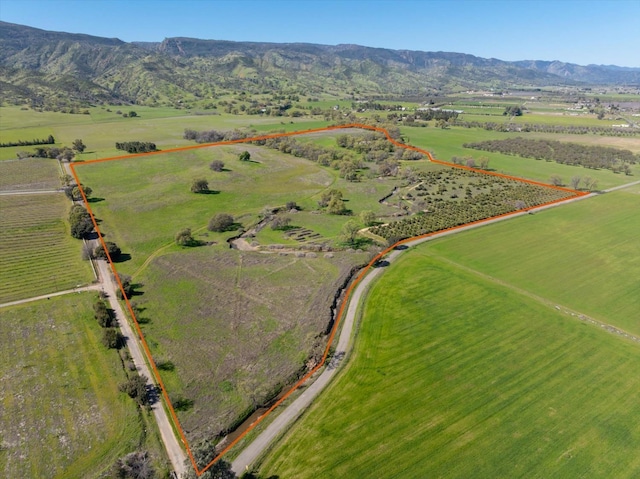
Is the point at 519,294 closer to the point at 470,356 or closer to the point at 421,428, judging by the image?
the point at 470,356

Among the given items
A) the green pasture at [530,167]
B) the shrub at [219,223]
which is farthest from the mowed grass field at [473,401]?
the green pasture at [530,167]

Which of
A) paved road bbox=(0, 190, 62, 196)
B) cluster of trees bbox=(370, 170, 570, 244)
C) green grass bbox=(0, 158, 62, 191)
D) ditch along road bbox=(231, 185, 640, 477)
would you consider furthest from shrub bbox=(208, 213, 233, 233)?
green grass bbox=(0, 158, 62, 191)

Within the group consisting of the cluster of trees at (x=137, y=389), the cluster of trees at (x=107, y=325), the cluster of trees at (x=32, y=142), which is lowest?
the cluster of trees at (x=137, y=389)

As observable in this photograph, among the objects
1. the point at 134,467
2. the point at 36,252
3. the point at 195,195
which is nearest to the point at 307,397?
the point at 134,467

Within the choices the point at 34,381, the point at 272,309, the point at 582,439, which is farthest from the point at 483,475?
the point at 34,381

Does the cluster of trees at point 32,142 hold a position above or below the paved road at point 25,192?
above

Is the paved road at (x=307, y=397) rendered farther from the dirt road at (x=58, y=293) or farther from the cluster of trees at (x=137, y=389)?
the dirt road at (x=58, y=293)

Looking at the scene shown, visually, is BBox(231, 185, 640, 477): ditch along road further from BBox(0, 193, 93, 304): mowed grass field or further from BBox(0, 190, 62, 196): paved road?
BBox(0, 190, 62, 196): paved road
